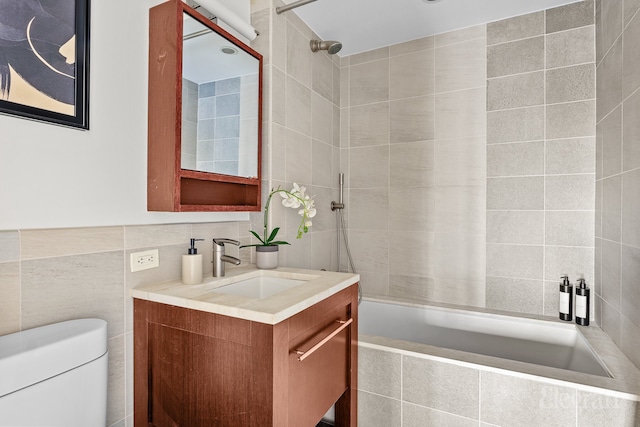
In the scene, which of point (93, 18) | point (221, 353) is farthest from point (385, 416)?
point (93, 18)

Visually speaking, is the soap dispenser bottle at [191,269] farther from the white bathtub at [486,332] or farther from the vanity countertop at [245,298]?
the white bathtub at [486,332]

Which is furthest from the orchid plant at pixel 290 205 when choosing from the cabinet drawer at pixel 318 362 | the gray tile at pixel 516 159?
the gray tile at pixel 516 159

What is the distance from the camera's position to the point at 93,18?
1139 millimetres

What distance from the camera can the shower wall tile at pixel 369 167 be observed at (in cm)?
256

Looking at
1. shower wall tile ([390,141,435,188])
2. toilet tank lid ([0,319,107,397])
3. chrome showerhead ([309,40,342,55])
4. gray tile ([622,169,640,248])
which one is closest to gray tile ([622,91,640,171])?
gray tile ([622,169,640,248])

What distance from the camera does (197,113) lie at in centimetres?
140

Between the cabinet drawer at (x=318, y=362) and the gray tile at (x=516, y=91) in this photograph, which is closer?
the cabinet drawer at (x=318, y=362)

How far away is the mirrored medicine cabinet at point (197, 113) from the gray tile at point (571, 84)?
5.86 feet

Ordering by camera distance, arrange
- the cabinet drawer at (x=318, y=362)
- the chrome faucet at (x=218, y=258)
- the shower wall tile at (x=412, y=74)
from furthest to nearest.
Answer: the shower wall tile at (x=412, y=74) < the chrome faucet at (x=218, y=258) < the cabinet drawer at (x=318, y=362)

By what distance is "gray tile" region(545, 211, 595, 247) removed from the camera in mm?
1993

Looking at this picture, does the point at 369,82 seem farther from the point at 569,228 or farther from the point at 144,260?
the point at 144,260

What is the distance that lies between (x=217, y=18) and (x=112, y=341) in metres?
1.46

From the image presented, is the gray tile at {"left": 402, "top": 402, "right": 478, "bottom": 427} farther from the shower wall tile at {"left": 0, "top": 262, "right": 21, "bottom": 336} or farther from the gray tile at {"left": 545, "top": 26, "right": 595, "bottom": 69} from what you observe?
the gray tile at {"left": 545, "top": 26, "right": 595, "bottom": 69}

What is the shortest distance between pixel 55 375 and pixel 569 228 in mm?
2511
